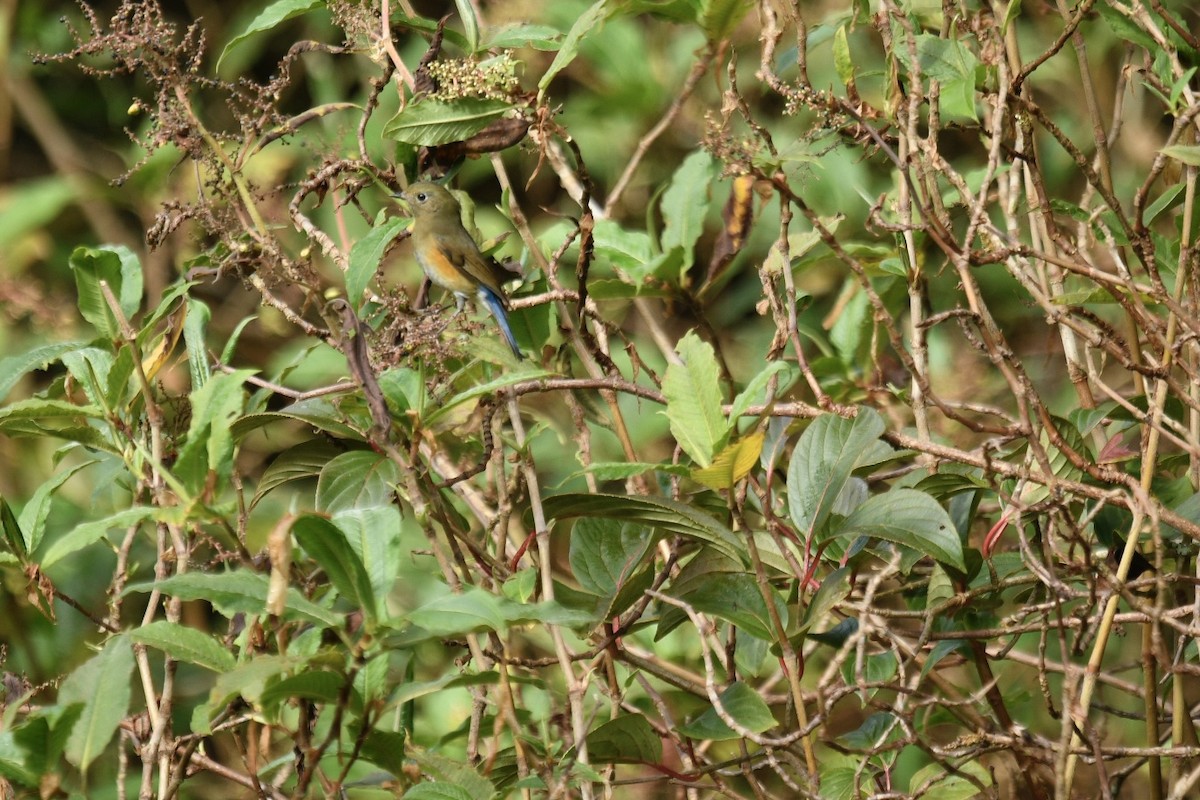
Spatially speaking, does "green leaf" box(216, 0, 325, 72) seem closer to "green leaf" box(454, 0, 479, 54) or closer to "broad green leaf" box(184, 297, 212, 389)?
"green leaf" box(454, 0, 479, 54)

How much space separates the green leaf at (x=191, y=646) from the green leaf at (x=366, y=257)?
1.25ft

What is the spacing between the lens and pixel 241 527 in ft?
5.16

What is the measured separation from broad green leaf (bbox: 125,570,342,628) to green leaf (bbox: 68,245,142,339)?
0.49 metres

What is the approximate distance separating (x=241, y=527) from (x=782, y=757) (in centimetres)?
70

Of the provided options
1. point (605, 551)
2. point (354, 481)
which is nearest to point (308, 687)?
point (354, 481)

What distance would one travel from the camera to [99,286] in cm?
152

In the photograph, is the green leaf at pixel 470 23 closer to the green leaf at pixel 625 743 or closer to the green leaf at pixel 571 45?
the green leaf at pixel 571 45

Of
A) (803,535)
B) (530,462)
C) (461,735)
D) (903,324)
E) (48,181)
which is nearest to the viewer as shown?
(803,535)

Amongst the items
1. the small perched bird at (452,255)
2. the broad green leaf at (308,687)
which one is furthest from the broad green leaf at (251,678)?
the small perched bird at (452,255)

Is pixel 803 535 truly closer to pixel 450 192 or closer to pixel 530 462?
pixel 530 462

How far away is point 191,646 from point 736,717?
561 mm

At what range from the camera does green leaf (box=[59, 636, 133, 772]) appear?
3.80 feet

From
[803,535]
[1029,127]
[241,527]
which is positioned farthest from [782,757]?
[1029,127]

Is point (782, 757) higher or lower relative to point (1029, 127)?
lower
